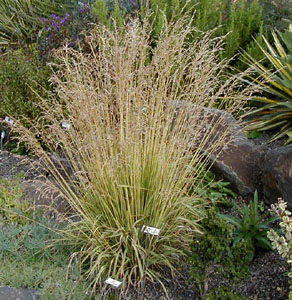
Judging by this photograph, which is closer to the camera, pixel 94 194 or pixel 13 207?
pixel 94 194

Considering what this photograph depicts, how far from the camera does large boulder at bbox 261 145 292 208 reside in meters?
3.68

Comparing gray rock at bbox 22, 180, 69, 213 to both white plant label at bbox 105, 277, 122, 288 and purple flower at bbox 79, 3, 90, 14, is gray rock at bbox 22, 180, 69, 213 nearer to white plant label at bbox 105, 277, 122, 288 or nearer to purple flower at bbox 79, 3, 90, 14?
white plant label at bbox 105, 277, 122, 288

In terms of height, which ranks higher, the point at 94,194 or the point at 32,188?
the point at 94,194

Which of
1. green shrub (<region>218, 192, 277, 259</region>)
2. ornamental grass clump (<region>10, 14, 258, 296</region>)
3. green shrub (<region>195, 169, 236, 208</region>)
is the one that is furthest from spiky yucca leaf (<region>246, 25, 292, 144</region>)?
ornamental grass clump (<region>10, 14, 258, 296</region>)

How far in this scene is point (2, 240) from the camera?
11.7ft

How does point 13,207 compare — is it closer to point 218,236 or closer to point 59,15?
point 218,236

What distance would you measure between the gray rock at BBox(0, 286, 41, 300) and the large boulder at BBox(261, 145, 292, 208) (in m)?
2.04

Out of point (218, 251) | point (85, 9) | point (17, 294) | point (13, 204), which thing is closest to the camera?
point (218, 251)

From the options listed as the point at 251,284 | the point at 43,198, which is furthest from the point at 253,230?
the point at 43,198

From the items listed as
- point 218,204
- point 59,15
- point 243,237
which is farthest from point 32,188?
point 59,15

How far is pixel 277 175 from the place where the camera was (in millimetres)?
3781

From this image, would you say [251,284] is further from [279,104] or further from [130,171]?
[279,104]

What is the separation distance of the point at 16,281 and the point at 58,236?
20.5 inches

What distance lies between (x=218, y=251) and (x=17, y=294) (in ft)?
4.46
